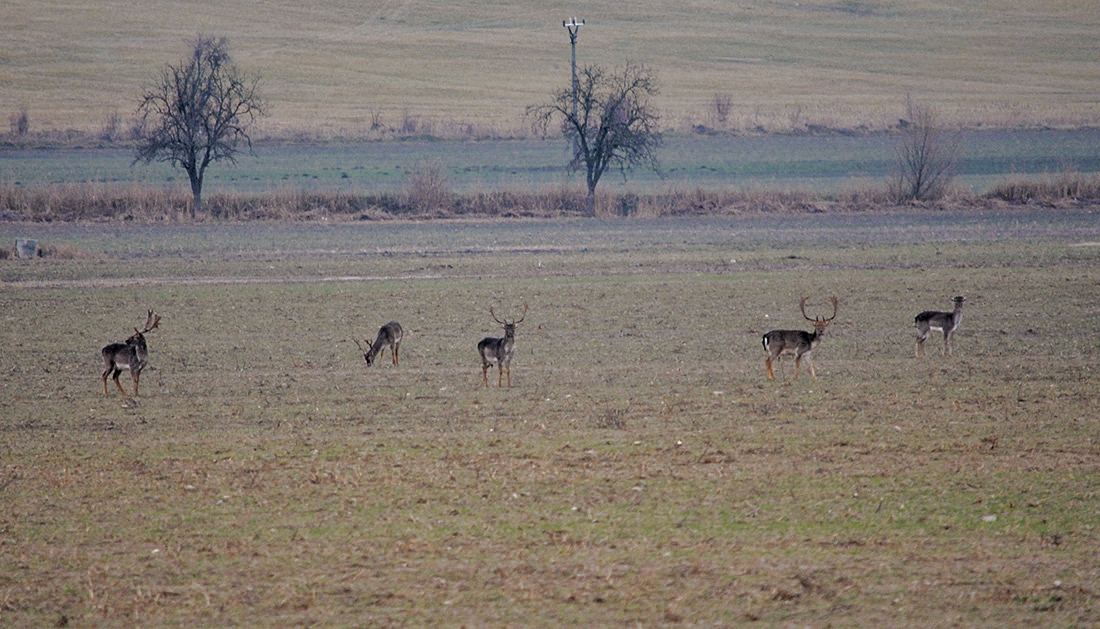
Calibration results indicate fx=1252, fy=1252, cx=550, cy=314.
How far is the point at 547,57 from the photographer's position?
110 meters

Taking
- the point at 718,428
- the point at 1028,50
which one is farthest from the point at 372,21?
the point at 718,428

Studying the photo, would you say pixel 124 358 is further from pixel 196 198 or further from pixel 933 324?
pixel 196 198

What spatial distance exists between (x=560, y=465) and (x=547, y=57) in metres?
102

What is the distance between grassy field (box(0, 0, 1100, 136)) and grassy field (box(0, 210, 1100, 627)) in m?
62.2

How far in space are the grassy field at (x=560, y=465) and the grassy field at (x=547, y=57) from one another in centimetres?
6223

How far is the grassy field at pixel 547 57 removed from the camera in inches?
3484

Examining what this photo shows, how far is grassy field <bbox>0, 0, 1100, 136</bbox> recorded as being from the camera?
290ft

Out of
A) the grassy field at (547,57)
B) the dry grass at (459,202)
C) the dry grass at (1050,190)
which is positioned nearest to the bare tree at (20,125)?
the grassy field at (547,57)

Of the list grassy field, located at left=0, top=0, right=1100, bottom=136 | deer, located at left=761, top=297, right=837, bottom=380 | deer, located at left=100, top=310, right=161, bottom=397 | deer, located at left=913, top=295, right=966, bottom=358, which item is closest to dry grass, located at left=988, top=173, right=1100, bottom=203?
deer, located at left=913, top=295, right=966, bottom=358

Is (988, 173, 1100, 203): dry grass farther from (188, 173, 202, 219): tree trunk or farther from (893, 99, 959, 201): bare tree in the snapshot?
(188, 173, 202, 219): tree trunk

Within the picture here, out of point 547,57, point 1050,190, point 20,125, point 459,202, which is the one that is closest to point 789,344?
point 459,202

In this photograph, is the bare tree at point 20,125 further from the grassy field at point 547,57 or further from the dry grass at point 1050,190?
the dry grass at point 1050,190

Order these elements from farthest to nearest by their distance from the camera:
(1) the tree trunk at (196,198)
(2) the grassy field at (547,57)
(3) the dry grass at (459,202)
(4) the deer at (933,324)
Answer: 1. (2) the grassy field at (547,57)
2. (1) the tree trunk at (196,198)
3. (3) the dry grass at (459,202)
4. (4) the deer at (933,324)

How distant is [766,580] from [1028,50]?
389 feet
